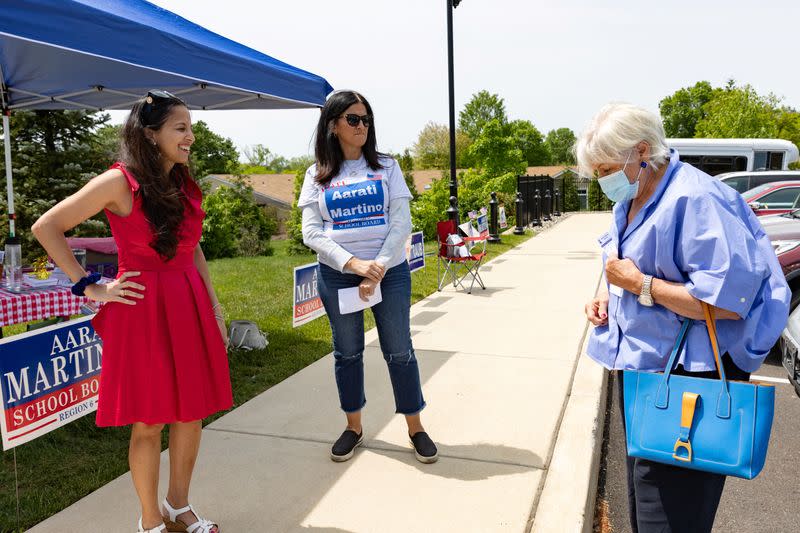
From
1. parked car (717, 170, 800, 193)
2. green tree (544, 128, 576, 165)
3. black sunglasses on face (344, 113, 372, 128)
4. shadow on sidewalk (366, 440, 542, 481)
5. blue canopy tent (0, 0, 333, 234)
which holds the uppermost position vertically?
green tree (544, 128, 576, 165)

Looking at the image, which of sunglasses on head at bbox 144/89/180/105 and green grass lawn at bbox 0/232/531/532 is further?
green grass lawn at bbox 0/232/531/532

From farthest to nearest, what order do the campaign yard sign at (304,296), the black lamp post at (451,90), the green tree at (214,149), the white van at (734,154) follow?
the green tree at (214,149)
the white van at (734,154)
the black lamp post at (451,90)
the campaign yard sign at (304,296)

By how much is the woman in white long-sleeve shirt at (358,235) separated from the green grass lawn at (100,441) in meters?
1.39

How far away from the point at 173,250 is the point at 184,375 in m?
0.51

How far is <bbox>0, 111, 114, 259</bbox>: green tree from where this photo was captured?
13461mm

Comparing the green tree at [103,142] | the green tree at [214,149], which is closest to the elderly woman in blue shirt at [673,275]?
the green tree at [103,142]

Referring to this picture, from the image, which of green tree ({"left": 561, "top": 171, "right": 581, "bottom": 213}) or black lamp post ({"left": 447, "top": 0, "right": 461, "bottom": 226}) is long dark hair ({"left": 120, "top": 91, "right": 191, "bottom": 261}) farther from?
green tree ({"left": 561, "top": 171, "right": 581, "bottom": 213})

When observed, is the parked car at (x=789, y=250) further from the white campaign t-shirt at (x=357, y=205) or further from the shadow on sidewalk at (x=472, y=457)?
the white campaign t-shirt at (x=357, y=205)

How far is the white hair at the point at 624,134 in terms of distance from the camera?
75.1 inches

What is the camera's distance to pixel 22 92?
662 centimetres

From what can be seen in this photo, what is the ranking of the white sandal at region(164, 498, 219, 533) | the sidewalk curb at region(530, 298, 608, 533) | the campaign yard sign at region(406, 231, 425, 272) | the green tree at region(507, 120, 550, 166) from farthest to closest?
the green tree at region(507, 120, 550, 166) < the campaign yard sign at region(406, 231, 425, 272) < the sidewalk curb at region(530, 298, 608, 533) < the white sandal at region(164, 498, 219, 533)

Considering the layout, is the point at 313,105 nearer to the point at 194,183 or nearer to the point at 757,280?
the point at 194,183

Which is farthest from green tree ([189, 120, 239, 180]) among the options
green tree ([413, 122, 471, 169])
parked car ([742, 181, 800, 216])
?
parked car ([742, 181, 800, 216])

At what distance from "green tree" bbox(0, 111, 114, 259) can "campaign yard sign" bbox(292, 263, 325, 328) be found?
10025 mm
